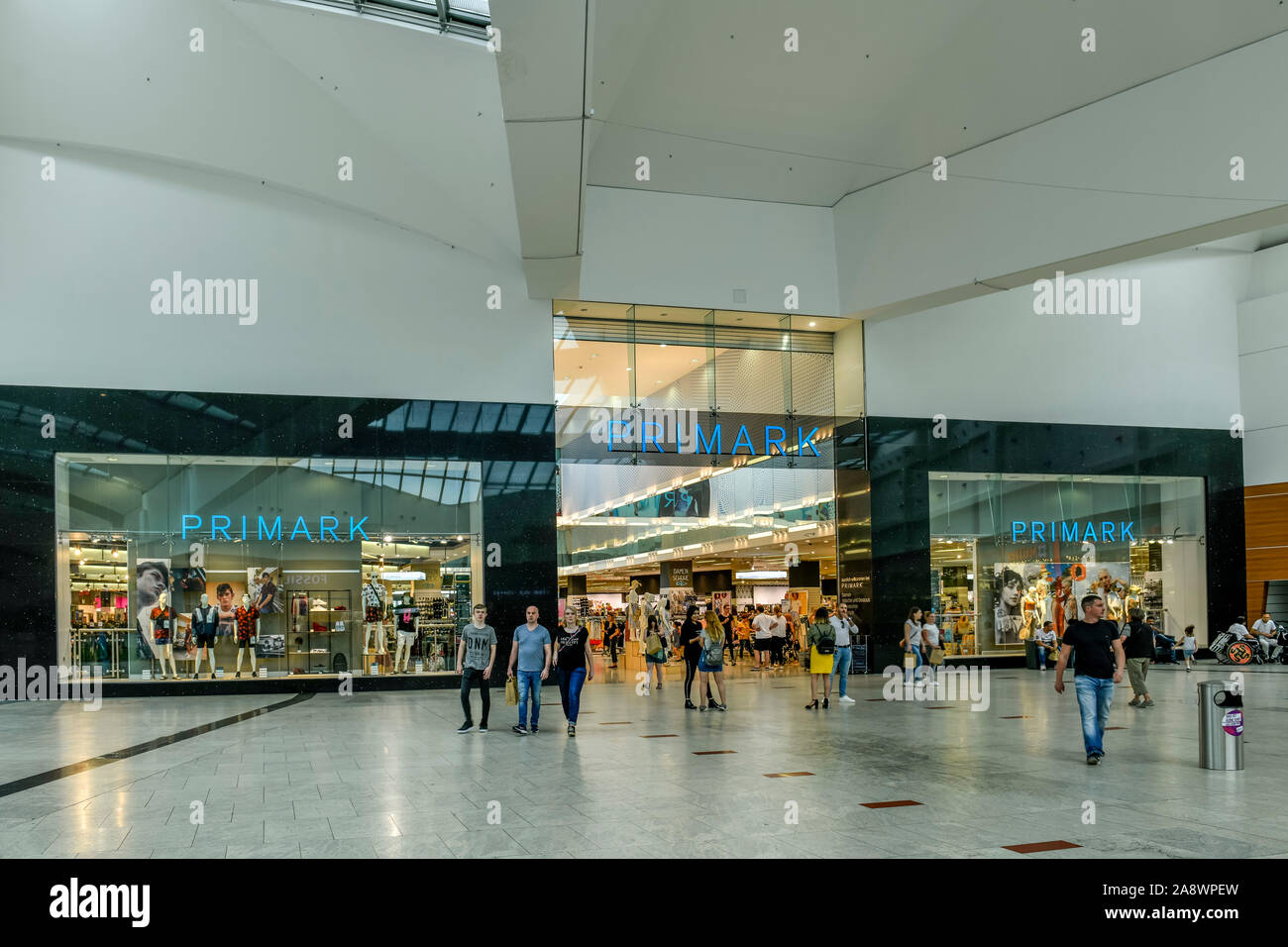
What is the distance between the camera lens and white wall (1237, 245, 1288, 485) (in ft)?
80.4

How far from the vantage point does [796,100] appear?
1730 centimetres

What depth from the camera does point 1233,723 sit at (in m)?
8.91

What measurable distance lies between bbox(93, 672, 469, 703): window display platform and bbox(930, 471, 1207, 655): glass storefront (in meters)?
10.4

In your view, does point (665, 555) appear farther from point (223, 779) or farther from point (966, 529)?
point (223, 779)

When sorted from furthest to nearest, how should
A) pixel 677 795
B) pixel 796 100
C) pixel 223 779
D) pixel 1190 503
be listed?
1. pixel 1190 503
2. pixel 796 100
3. pixel 223 779
4. pixel 677 795

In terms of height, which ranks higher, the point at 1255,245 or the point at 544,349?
the point at 1255,245

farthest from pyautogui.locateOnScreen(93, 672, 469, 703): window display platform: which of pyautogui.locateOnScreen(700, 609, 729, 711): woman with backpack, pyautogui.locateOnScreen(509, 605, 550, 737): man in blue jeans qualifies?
pyautogui.locateOnScreen(509, 605, 550, 737): man in blue jeans

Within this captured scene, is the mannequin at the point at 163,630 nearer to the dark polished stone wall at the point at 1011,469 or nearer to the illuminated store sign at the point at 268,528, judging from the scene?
the illuminated store sign at the point at 268,528

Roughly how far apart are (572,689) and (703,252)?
36.0ft

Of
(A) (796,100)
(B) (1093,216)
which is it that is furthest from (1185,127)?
(A) (796,100)

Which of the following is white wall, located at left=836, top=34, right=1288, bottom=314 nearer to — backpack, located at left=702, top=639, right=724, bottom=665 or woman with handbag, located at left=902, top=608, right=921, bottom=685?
woman with handbag, located at left=902, top=608, right=921, bottom=685

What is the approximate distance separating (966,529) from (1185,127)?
10.2 metres

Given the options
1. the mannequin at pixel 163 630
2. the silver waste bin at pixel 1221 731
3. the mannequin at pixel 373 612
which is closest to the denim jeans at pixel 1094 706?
the silver waste bin at pixel 1221 731

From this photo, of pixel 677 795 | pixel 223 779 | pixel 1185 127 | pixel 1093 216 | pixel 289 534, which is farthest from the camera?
pixel 289 534
